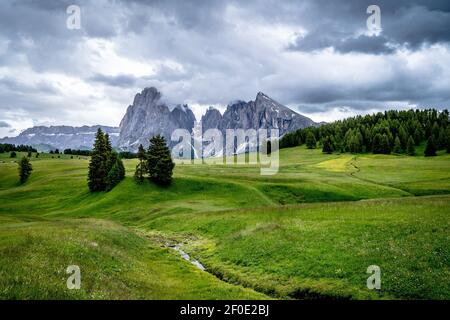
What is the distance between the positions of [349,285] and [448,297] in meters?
5.56

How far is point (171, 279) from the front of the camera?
27.1 m

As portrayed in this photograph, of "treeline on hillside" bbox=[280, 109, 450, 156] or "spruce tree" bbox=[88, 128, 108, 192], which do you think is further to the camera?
"treeline on hillside" bbox=[280, 109, 450, 156]

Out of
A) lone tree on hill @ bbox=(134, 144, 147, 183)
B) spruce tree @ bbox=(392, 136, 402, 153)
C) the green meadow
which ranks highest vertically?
spruce tree @ bbox=(392, 136, 402, 153)

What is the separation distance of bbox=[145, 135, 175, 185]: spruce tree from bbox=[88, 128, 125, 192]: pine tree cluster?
806 centimetres

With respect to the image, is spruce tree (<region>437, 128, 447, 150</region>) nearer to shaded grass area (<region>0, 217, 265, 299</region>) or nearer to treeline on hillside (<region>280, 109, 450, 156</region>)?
treeline on hillside (<region>280, 109, 450, 156</region>)

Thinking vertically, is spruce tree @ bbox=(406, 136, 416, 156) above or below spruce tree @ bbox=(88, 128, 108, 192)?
above

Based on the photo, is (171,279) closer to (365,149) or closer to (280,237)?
(280,237)

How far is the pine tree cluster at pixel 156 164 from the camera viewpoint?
8450cm

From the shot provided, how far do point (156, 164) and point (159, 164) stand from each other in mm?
835

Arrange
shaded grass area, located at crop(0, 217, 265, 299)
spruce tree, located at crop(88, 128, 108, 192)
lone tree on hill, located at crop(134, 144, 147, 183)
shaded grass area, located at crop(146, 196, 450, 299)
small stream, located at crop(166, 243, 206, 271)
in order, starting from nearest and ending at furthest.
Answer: shaded grass area, located at crop(0, 217, 265, 299)
shaded grass area, located at crop(146, 196, 450, 299)
small stream, located at crop(166, 243, 206, 271)
lone tree on hill, located at crop(134, 144, 147, 183)
spruce tree, located at crop(88, 128, 108, 192)

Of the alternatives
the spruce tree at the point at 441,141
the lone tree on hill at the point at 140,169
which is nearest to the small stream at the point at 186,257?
the lone tree on hill at the point at 140,169

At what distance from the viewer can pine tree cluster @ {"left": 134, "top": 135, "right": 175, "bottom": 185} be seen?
84.5 metres

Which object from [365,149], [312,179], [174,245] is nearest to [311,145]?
[365,149]

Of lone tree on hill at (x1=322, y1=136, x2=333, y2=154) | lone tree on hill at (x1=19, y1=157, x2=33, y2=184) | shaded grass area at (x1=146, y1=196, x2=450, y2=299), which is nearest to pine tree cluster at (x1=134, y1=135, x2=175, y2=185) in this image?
shaded grass area at (x1=146, y1=196, x2=450, y2=299)
